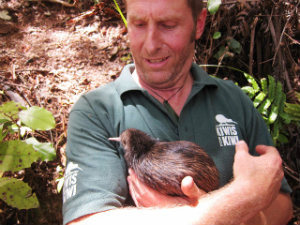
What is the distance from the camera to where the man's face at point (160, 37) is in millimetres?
1892

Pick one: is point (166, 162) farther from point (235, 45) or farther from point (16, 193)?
point (235, 45)

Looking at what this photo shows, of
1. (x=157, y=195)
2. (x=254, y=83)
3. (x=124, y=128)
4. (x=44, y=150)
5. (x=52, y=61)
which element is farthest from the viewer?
(x=254, y=83)

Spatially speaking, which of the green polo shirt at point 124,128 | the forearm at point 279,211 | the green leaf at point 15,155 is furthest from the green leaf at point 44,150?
the forearm at point 279,211

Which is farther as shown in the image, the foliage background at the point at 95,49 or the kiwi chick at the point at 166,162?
the foliage background at the point at 95,49

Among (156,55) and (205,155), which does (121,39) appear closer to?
(156,55)

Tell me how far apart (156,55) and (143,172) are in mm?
931

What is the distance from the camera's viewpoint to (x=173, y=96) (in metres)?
2.18

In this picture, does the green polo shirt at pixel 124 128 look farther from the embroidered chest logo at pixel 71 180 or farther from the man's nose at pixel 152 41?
the man's nose at pixel 152 41

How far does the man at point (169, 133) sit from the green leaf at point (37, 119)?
45 cm

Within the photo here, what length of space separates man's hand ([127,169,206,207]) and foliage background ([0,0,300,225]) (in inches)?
59.5

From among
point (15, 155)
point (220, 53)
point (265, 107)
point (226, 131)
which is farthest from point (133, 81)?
point (265, 107)

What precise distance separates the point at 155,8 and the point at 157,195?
135cm

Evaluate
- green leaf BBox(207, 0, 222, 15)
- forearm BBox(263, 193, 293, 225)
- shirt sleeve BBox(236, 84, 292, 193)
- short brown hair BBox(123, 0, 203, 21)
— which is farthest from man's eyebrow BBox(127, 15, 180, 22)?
forearm BBox(263, 193, 293, 225)

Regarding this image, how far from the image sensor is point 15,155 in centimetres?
227
